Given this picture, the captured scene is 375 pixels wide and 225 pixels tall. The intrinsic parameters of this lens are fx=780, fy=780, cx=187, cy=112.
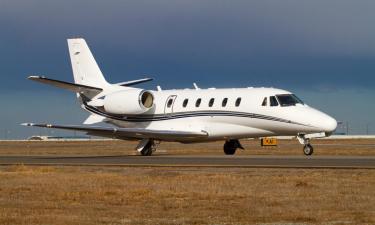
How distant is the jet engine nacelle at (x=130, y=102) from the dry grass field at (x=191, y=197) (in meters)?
18.1

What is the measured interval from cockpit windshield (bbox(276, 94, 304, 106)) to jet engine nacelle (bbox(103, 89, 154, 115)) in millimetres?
8140

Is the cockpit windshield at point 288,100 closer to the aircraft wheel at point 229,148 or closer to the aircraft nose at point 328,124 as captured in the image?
the aircraft nose at point 328,124

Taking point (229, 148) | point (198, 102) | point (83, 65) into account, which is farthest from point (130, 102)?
point (229, 148)

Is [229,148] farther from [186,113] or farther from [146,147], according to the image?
[146,147]

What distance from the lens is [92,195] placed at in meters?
17.3

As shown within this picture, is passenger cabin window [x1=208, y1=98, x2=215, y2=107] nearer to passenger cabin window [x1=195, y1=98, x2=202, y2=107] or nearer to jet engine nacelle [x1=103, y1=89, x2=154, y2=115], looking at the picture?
passenger cabin window [x1=195, y1=98, x2=202, y2=107]

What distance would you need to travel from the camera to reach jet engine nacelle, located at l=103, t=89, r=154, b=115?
140 feet

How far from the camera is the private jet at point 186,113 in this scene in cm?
3769

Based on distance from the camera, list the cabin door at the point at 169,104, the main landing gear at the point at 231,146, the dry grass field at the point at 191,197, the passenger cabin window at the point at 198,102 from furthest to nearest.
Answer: the cabin door at the point at 169,104 < the main landing gear at the point at 231,146 < the passenger cabin window at the point at 198,102 < the dry grass field at the point at 191,197

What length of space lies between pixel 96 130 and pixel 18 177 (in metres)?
15.8

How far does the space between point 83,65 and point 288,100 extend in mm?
14276

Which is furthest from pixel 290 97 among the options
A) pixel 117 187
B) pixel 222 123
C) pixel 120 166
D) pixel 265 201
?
pixel 265 201

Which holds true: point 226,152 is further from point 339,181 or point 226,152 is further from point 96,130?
point 339,181

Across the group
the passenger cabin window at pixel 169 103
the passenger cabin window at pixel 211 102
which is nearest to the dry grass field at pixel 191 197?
the passenger cabin window at pixel 211 102
